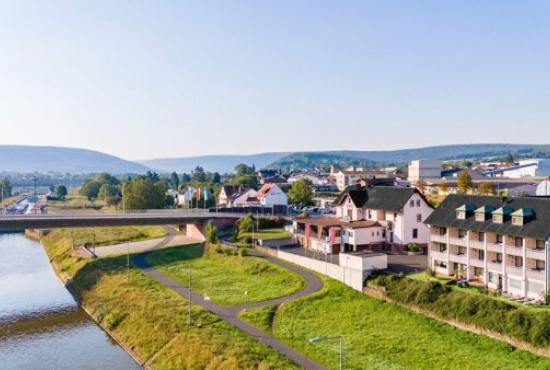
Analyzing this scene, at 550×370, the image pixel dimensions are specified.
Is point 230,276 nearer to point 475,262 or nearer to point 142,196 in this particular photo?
point 475,262

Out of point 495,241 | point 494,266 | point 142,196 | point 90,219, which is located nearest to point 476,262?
point 494,266

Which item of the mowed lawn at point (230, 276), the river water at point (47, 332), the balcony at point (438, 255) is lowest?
the river water at point (47, 332)

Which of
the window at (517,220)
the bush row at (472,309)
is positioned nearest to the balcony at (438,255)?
the bush row at (472,309)

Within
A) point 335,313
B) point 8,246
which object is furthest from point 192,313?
point 8,246

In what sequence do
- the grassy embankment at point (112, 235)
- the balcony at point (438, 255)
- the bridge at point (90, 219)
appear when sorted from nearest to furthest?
the balcony at point (438, 255) → the bridge at point (90, 219) → the grassy embankment at point (112, 235)

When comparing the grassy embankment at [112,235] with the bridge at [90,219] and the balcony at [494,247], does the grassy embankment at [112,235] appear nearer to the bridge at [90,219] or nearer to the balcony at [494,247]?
the bridge at [90,219]

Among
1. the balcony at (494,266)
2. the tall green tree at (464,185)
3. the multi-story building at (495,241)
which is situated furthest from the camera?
the tall green tree at (464,185)
